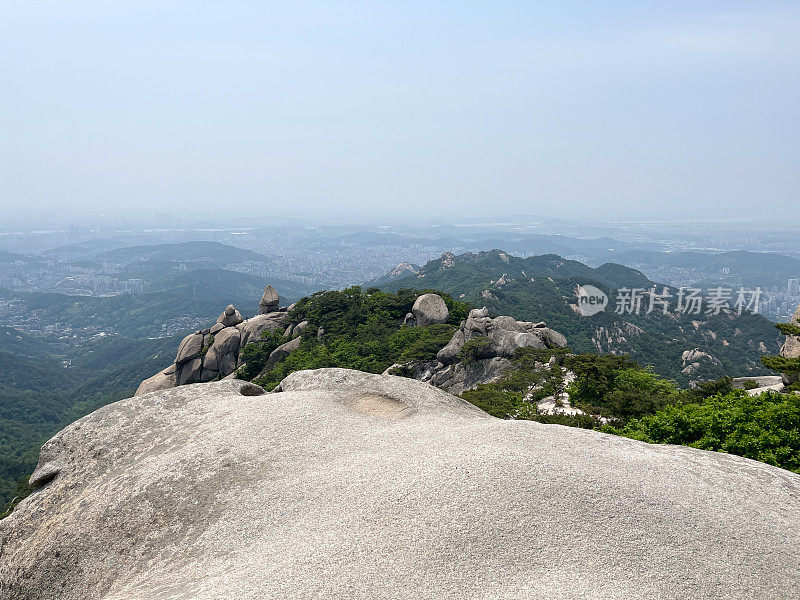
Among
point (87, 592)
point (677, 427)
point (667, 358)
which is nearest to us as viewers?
point (87, 592)

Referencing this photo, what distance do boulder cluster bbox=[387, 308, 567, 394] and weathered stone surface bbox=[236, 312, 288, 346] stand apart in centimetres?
1683

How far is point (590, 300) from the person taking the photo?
7994 cm

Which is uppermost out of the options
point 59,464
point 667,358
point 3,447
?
point 59,464

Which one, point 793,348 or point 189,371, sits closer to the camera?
point 793,348

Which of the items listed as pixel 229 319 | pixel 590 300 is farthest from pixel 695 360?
pixel 229 319

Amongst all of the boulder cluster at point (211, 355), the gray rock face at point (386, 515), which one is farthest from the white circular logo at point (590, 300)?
the gray rock face at point (386, 515)

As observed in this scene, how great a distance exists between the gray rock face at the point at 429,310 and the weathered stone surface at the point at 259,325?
578 inches

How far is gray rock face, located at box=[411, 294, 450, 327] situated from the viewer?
36.9m

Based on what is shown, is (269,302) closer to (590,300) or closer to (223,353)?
(223,353)

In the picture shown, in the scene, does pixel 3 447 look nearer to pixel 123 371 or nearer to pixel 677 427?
pixel 123 371

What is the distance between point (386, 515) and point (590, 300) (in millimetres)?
82141

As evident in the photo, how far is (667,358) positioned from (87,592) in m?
69.6

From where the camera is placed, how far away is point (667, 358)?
6041cm

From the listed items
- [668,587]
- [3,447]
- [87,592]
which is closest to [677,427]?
[668,587]
